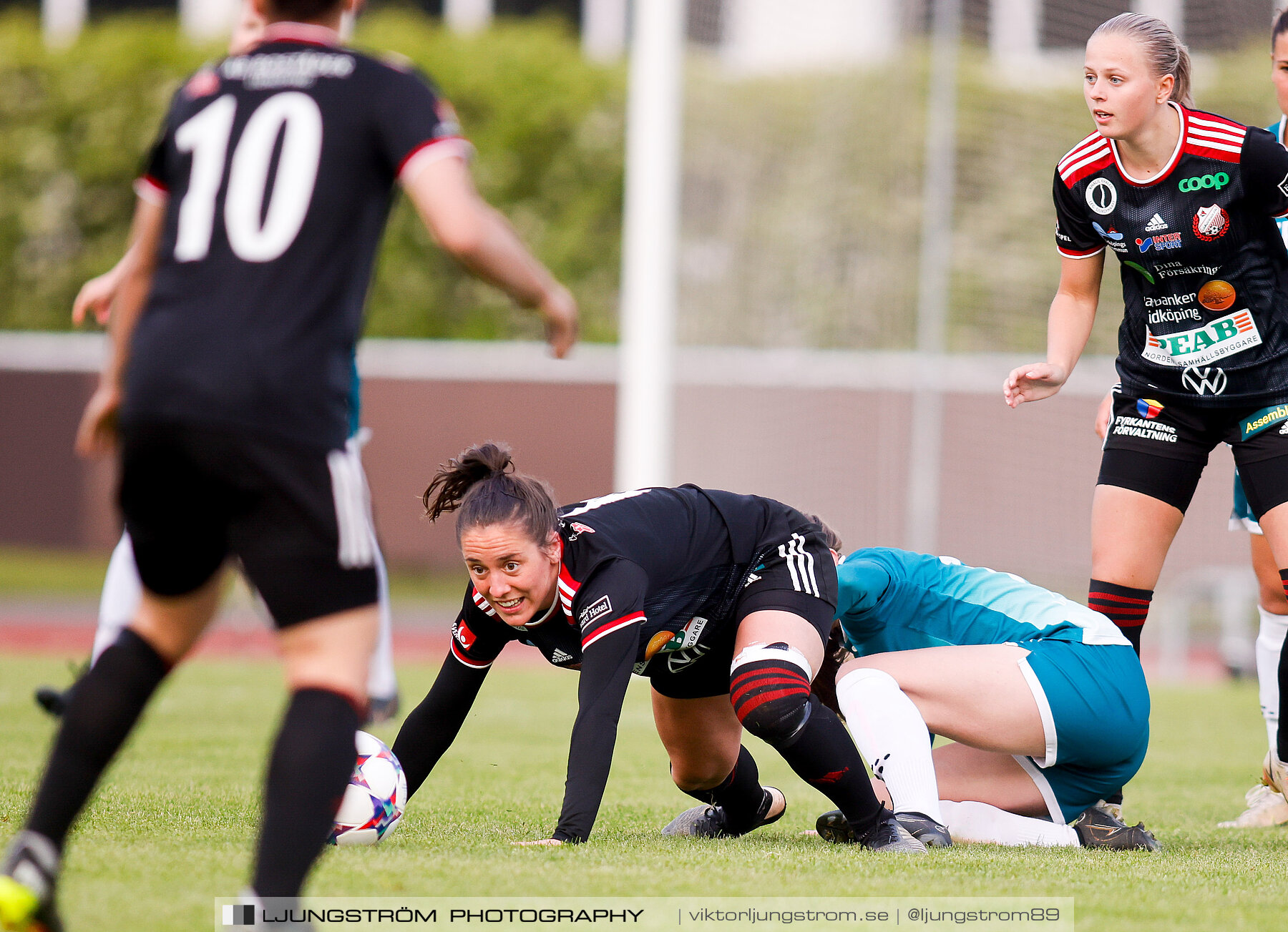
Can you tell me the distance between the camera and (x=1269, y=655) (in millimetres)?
5199

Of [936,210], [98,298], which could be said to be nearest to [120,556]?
[98,298]

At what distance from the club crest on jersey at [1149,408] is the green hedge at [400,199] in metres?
16.2

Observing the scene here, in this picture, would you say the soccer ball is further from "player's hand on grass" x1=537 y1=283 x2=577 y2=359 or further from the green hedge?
the green hedge

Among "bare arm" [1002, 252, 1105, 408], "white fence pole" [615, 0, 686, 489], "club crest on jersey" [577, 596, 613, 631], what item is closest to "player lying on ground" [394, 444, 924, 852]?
"club crest on jersey" [577, 596, 613, 631]

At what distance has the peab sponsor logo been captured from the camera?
4.33 metres

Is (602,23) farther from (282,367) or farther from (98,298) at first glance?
(282,367)

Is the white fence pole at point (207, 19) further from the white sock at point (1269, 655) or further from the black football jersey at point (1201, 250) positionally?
the white sock at point (1269, 655)

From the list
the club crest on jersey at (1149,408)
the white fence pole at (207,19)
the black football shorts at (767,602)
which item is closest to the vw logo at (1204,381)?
the club crest on jersey at (1149,408)

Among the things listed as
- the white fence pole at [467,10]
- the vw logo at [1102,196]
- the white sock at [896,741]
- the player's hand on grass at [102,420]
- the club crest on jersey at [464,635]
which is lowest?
the white sock at [896,741]

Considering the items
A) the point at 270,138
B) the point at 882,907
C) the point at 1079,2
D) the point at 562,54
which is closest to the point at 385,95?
the point at 270,138

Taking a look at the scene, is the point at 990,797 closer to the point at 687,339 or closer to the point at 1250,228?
the point at 1250,228

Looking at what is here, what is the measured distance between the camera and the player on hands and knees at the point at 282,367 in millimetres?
2473

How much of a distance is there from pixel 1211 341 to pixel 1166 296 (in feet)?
0.66

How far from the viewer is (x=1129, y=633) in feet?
15.0
